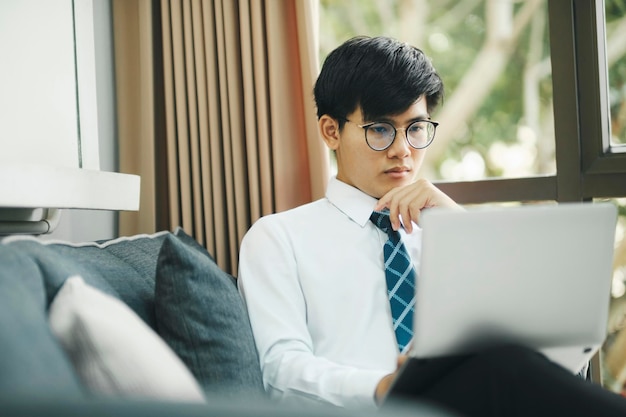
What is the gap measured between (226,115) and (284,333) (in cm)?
100

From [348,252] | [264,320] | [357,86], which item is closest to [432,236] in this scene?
[264,320]

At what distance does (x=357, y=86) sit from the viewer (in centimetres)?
179

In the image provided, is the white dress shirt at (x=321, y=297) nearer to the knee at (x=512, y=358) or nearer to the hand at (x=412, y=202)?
the hand at (x=412, y=202)

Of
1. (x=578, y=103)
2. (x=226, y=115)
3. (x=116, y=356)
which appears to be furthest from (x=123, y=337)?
(x=578, y=103)

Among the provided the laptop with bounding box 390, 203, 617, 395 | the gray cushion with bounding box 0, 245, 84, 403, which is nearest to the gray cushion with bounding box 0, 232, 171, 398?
the gray cushion with bounding box 0, 245, 84, 403

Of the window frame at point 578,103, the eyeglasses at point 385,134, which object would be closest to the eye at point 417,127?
the eyeglasses at point 385,134

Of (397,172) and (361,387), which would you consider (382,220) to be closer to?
(397,172)

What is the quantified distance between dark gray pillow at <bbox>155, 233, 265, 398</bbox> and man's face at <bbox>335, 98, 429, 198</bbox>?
58cm

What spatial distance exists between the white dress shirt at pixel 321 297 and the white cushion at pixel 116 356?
53 cm

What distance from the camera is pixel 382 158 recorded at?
5.80 ft

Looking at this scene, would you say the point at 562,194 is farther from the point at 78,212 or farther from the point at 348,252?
the point at 78,212

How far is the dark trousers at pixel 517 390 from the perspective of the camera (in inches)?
37.1

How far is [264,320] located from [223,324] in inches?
8.5

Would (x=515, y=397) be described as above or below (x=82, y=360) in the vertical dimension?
below
